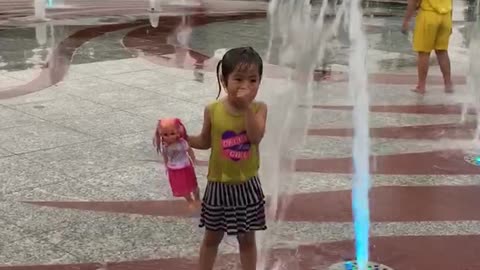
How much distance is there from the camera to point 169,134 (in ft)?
11.5

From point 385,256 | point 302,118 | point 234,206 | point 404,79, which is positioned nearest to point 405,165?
point 302,118

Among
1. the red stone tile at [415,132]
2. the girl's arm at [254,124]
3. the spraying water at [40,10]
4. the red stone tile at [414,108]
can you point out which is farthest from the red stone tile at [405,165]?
the spraying water at [40,10]

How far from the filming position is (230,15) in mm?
17797

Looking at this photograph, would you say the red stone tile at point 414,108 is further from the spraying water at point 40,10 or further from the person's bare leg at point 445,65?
the spraying water at point 40,10

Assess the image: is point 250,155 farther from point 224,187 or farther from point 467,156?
point 467,156

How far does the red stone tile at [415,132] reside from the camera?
6992 mm

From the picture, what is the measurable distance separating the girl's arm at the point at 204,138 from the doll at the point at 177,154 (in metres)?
0.04

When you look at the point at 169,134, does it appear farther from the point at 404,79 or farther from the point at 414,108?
the point at 404,79

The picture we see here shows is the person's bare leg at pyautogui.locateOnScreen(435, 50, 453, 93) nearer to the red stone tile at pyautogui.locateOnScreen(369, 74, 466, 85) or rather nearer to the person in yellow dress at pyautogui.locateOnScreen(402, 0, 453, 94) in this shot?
the person in yellow dress at pyautogui.locateOnScreen(402, 0, 453, 94)

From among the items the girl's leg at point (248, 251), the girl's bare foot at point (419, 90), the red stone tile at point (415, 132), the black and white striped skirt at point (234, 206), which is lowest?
the red stone tile at point (415, 132)

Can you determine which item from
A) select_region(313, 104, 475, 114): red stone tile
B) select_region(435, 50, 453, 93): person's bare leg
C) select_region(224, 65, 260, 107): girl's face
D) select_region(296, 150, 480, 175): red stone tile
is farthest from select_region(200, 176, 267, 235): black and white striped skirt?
select_region(435, 50, 453, 93): person's bare leg

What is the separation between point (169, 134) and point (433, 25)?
5964 mm

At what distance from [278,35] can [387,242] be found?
978 centimetres

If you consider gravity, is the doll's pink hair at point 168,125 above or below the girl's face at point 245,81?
below
